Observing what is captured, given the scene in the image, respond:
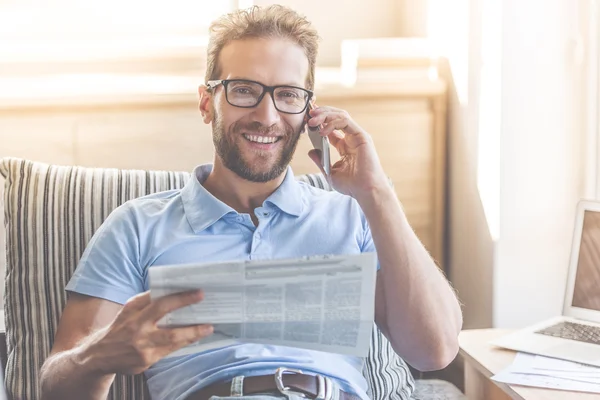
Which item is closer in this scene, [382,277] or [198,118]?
[382,277]

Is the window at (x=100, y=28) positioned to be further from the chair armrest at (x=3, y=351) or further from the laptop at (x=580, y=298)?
the laptop at (x=580, y=298)

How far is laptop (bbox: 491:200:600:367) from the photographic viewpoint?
1655 millimetres

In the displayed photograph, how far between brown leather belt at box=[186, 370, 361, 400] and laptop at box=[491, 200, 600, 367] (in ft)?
1.70

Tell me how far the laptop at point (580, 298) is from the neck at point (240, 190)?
589 millimetres

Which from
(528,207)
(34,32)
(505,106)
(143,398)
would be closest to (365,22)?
(505,106)

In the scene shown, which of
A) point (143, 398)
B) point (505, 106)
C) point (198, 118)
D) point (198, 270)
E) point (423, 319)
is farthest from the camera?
point (198, 118)

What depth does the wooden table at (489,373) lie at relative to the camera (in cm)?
140

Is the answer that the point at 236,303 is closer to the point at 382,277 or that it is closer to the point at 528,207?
the point at 382,277

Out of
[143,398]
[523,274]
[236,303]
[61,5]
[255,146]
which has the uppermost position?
[61,5]

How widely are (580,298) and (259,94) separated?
33.8 inches

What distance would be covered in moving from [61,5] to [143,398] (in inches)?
41.0

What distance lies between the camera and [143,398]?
1631 mm

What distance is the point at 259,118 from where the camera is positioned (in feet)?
4.77

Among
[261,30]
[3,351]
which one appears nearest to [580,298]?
[261,30]
